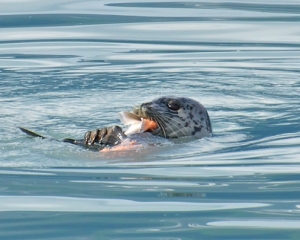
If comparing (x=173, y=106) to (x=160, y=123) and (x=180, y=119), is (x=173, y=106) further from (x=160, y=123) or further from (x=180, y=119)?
(x=160, y=123)

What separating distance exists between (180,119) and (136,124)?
45cm

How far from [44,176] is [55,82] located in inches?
186

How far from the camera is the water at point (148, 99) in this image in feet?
16.8

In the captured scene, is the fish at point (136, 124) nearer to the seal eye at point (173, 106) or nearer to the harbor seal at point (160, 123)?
the harbor seal at point (160, 123)

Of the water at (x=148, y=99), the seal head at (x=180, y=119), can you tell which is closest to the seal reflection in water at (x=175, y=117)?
the seal head at (x=180, y=119)

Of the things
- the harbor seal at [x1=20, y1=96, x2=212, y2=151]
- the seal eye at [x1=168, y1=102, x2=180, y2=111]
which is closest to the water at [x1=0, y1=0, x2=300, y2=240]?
the harbor seal at [x1=20, y1=96, x2=212, y2=151]

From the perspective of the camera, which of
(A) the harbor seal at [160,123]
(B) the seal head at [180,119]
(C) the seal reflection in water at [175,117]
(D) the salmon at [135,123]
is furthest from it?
(B) the seal head at [180,119]

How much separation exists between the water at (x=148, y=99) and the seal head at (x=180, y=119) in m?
0.19

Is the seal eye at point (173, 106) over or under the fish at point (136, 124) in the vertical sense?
over

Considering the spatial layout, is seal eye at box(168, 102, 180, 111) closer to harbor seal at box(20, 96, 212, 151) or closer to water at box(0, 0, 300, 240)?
harbor seal at box(20, 96, 212, 151)

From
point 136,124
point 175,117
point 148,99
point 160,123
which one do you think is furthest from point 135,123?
point 148,99

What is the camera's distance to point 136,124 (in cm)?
799

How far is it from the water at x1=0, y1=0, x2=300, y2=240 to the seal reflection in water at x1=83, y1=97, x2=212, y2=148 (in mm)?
206

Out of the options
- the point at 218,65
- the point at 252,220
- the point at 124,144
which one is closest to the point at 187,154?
the point at 124,144
